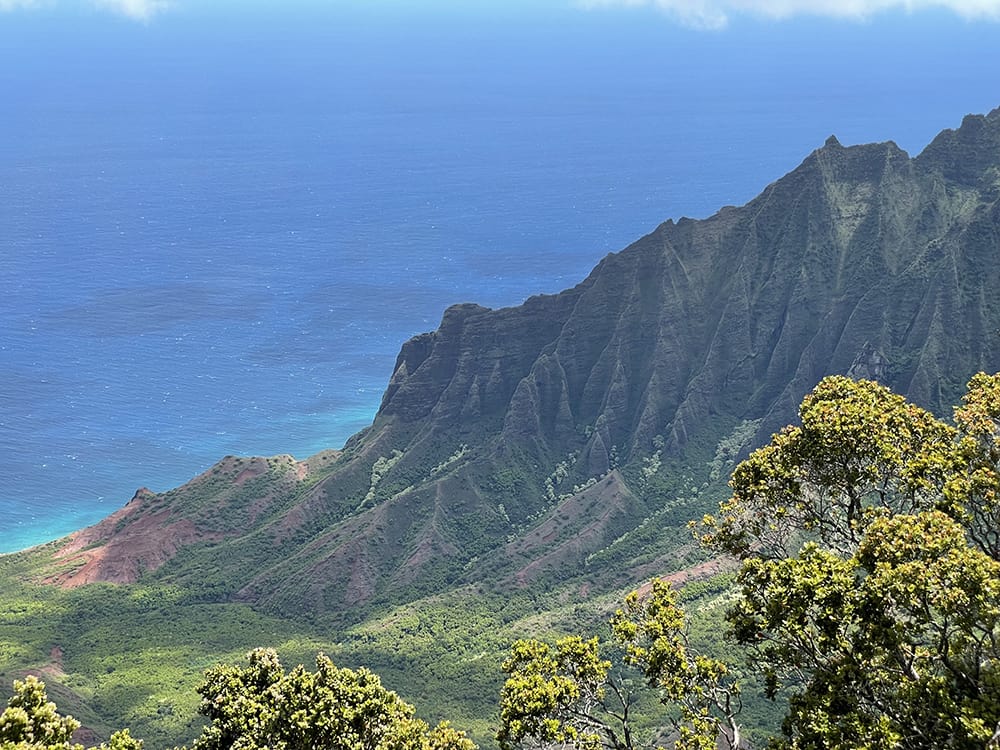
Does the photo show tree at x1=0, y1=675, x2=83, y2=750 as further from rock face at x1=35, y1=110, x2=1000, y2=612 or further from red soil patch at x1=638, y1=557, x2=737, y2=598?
rock face at x1=35, y1=110, x2=1000, y2=612

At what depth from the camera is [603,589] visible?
103812 mm

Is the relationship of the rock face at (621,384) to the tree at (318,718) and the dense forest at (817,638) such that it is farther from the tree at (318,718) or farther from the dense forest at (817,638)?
the dense forest at (817,638)

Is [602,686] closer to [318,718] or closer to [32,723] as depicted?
[318,718]

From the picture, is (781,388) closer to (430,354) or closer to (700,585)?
(700,585)

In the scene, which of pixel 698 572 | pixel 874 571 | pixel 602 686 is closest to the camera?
pixel 874 571

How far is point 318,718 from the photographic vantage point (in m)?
30.9

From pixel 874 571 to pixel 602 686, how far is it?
356 inches

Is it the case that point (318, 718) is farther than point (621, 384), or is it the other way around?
point (621, 384)

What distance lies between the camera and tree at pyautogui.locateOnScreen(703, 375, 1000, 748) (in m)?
23.9

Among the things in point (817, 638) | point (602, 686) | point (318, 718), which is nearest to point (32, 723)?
point (318, 718)

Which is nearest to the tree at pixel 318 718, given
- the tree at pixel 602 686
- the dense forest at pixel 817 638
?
the dense forest at pixel 817 638

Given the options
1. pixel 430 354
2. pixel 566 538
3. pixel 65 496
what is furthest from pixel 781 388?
pixel 65 496

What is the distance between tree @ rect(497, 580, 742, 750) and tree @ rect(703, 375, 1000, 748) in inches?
68.0

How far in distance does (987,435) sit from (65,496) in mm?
161981
